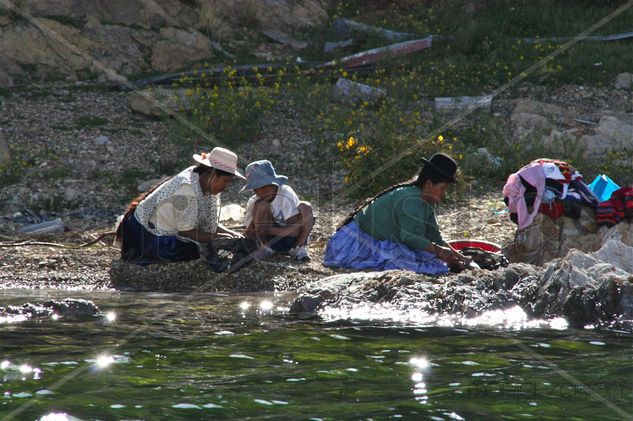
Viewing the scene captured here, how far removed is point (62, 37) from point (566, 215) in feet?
29.8

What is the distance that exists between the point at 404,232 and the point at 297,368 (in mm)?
2761

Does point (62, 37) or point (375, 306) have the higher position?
point (62, 37)

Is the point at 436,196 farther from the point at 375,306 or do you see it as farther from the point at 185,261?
the point at 185,261

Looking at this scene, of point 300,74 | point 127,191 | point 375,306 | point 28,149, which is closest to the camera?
point 375,306

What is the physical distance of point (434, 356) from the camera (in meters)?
5.74

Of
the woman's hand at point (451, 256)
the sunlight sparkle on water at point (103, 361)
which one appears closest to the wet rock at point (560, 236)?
the woman's hand at point (451, 256)

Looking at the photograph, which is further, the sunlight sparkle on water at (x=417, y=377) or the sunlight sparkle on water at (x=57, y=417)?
the sunlight sparkle on water at (x=417, y=377)

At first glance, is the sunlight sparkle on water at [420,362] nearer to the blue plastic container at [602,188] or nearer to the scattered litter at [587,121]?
the blue plastic container at [602,188]

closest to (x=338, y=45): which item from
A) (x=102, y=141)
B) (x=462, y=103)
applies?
(x=462, y=103)

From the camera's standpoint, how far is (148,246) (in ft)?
27.5

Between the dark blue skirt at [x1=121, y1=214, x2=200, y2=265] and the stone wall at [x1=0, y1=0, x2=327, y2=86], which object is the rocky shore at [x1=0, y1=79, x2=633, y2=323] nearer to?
the dark blue skirt at [x1=121, y1=214, x2=200, y2=265]

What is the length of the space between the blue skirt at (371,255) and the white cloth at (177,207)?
1.13 meters

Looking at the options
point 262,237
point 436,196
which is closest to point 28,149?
point 262,237

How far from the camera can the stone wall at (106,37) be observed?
14.4 metres
